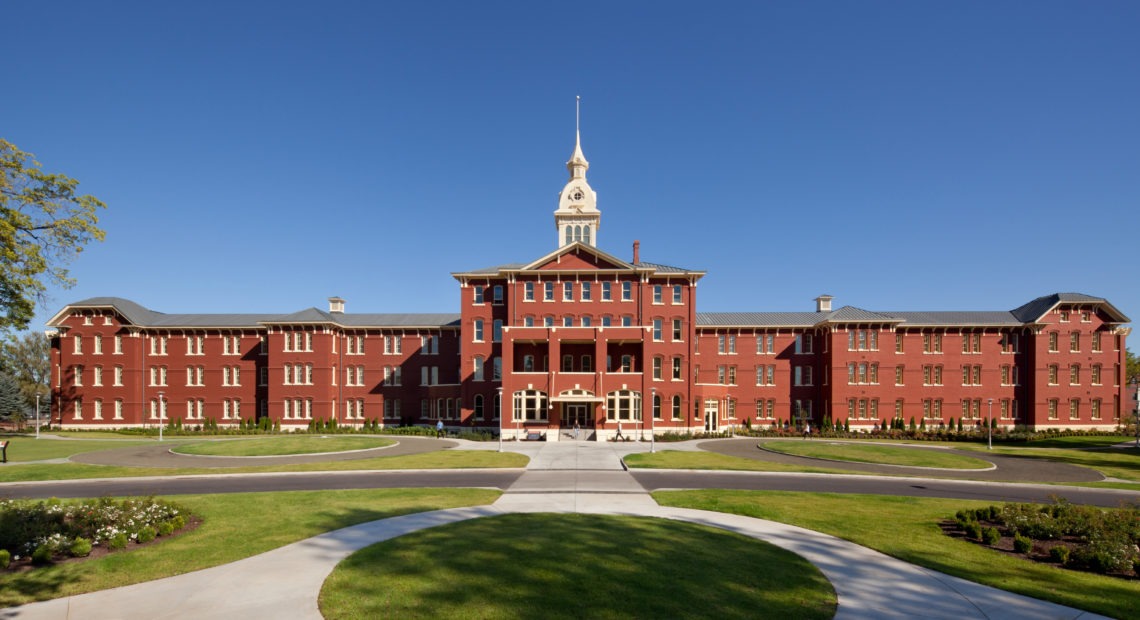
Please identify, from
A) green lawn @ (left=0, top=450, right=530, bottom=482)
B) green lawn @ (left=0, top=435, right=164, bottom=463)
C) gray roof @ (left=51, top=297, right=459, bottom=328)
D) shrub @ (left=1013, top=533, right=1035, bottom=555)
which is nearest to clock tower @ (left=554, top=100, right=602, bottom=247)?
gray roof @ (left=51, top=297, right=459, bottom=328)

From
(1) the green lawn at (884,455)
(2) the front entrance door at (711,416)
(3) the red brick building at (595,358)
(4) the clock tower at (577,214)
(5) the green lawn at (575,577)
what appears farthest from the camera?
(4) the clock tower at (577,214)

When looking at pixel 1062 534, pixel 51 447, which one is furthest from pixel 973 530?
pixel 51 447

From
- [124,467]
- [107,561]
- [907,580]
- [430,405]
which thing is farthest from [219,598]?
[430,405]

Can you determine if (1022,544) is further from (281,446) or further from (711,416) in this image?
(281,446)

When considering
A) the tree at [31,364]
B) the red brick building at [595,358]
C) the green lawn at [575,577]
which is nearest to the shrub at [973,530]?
the green lawn at [575,577]

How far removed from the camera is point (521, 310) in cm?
4744

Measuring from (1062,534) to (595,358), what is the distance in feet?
110

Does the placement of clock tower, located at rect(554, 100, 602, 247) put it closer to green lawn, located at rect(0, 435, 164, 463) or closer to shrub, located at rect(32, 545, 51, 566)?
green lawn, located at rect(0, 435, 164, 463)

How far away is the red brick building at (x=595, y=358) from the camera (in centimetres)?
4725

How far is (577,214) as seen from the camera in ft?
193

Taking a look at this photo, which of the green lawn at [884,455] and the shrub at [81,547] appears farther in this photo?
the green lawn at [884,455]

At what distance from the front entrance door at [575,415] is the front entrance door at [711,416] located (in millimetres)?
12165

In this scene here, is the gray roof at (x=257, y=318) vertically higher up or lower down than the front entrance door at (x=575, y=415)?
higher up

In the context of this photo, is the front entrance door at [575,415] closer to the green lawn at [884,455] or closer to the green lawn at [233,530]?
the green lawn at [884,455]
